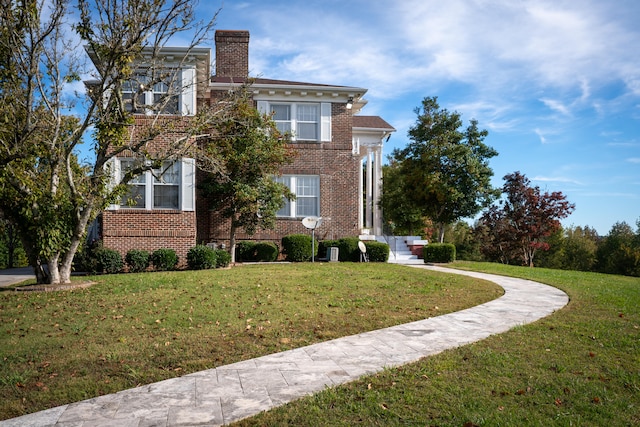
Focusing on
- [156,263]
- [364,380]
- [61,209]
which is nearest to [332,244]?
[156,263]

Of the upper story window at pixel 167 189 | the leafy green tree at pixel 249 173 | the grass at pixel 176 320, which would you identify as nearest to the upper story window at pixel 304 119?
the leafy green tree at pixel 249 173

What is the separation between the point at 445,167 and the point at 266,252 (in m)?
10.1

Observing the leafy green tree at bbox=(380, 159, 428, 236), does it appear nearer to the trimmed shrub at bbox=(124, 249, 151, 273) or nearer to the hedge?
the hedge

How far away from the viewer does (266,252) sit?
18.4m

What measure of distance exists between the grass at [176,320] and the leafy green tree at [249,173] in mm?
4718

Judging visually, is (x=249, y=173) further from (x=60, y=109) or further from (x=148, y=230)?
(x=60, y=109)

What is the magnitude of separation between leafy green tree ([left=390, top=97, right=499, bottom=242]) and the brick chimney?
29.2 feet

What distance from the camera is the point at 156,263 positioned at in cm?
1523

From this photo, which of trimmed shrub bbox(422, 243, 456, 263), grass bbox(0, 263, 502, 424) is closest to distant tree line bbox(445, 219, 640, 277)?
trimmed shrub bbox(422, 243, 456, 263)

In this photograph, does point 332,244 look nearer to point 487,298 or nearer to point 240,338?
point 487,298

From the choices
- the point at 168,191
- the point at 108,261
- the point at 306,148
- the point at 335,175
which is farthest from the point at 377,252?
the point at 108,261

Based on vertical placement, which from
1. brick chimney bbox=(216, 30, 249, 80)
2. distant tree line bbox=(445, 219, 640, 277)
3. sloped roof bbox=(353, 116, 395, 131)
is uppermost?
brick chimney bbox=(216, 30, 249, 80)

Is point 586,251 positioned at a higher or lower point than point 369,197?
lower

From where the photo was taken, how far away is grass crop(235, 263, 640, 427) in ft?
12.4
